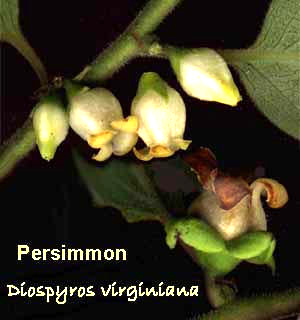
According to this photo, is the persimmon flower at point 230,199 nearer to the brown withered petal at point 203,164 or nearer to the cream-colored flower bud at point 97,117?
the brown withered petal at point 203,164

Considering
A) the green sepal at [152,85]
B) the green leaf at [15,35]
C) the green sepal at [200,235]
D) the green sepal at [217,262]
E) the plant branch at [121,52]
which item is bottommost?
the green sepal at [217,262]

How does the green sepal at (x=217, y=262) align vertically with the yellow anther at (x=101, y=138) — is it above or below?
below

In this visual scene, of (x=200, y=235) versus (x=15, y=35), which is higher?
(x=15, y=35)

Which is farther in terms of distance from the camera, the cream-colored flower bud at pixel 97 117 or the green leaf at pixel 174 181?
the green leaf at pixel 174 181

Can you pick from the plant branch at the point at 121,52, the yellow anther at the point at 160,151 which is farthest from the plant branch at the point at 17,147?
the yellow anther at the point at 160,151

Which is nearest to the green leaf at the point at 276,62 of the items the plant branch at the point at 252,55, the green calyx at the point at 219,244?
the plant branch at the point at 252,55

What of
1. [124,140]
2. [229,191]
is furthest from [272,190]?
[124,140]

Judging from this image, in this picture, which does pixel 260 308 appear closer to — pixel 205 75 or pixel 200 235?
pixel 200 235
